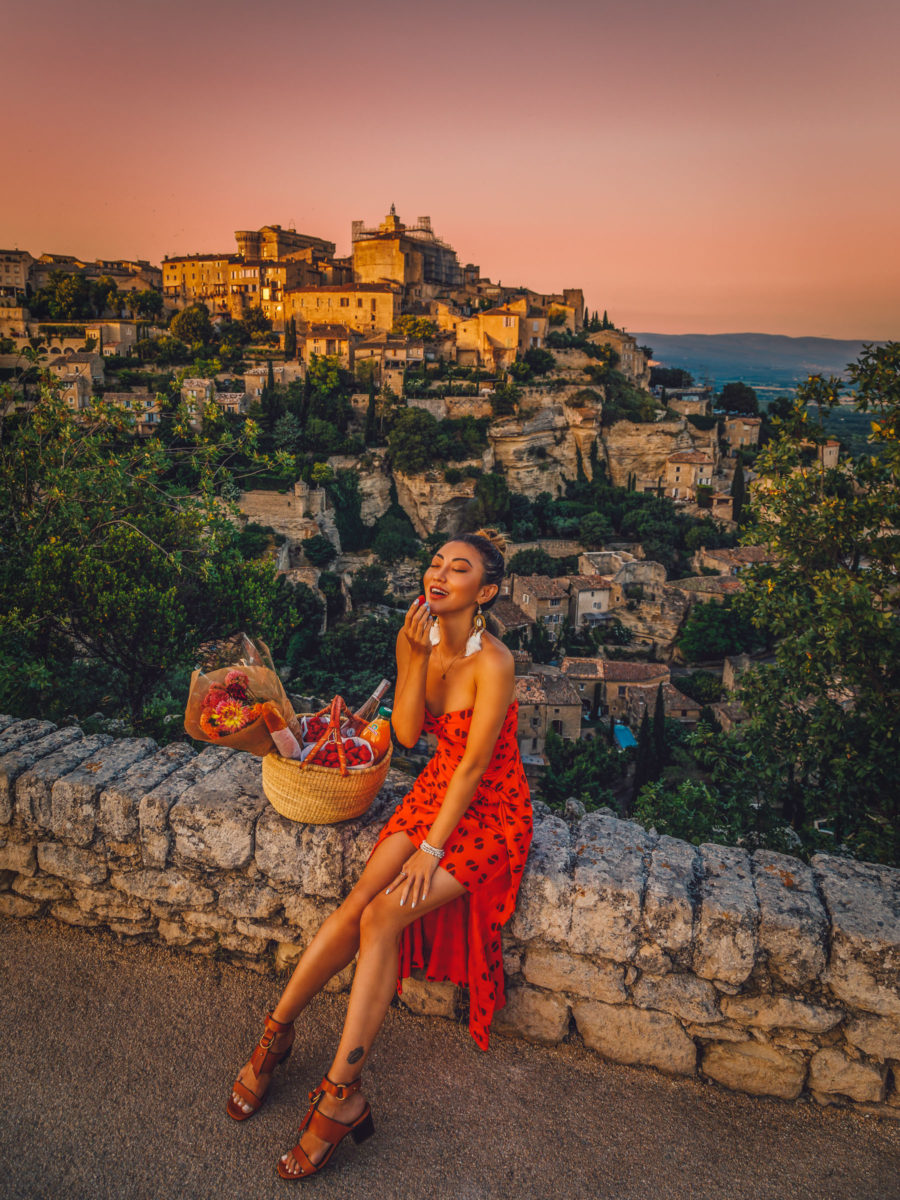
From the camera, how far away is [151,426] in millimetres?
34125

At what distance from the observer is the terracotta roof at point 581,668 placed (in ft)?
89.5

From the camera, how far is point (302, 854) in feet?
9.22

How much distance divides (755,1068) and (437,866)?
1.33 m

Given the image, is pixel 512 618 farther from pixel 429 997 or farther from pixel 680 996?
pixel 680 996

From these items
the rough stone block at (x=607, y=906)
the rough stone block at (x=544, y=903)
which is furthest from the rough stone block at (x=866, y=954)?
the rough stone block at (x=544, y=903)

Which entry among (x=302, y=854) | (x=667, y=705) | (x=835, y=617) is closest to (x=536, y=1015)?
(x=302, y=854)

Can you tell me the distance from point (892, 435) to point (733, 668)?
2585 centimetres

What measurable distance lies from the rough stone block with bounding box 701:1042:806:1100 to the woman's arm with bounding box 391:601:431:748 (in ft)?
5.07

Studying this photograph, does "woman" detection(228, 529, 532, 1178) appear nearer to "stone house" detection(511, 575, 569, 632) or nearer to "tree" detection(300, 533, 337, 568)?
"stone house" detection(511, 575, 569, 632)

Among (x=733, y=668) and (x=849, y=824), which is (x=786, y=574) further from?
(x=733, y=668)

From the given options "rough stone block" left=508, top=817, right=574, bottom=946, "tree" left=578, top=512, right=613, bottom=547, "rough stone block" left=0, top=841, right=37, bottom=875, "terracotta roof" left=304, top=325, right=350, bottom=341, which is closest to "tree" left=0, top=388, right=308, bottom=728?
"rough stone block" left=0, top=841, right=37, bottom=875

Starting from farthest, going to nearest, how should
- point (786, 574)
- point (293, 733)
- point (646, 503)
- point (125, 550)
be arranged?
point (646, 503) → point (125, 550) → point (786, 574) → point (293, 733)

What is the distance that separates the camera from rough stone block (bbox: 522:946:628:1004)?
258 cm

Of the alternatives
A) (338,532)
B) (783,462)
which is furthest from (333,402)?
(783,462)
